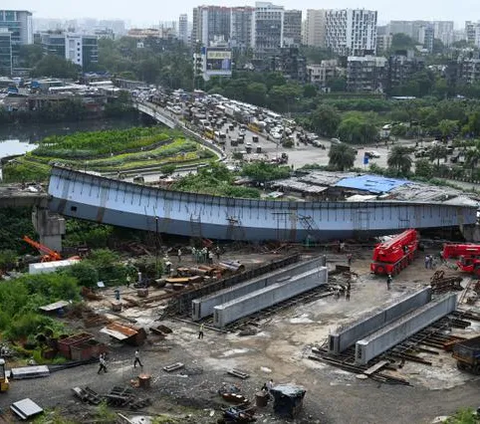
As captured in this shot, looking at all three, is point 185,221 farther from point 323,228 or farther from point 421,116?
point 421,116

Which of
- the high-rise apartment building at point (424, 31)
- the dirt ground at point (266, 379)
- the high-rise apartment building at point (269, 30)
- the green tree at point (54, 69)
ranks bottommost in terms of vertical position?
the dirt ground at point (266, 379)

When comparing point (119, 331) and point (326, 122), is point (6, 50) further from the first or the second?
point (119, 331)

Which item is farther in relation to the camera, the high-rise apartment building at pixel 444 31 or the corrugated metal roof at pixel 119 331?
the high-rise apartment building at pixel 444 31

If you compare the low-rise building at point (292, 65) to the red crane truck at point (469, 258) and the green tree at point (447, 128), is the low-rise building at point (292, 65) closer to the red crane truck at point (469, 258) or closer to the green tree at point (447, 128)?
the green tree at point (447, 128)

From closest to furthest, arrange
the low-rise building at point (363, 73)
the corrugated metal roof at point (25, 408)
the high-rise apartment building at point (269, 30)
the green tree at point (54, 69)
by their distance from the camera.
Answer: the corrugated metal roof at point (25, 408) < the low-rise building at point (363, 73) < the green tree at point (54, 69) < the high-rise apartment building at point (269, 30)

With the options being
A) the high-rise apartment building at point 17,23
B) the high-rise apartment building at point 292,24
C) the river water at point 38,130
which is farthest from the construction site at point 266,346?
the high-rise apartment building at point 17,23

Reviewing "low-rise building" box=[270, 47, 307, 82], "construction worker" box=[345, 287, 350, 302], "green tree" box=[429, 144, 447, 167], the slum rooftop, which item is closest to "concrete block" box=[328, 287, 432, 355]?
"construction worker" box=[345, 287, 350, 302]
